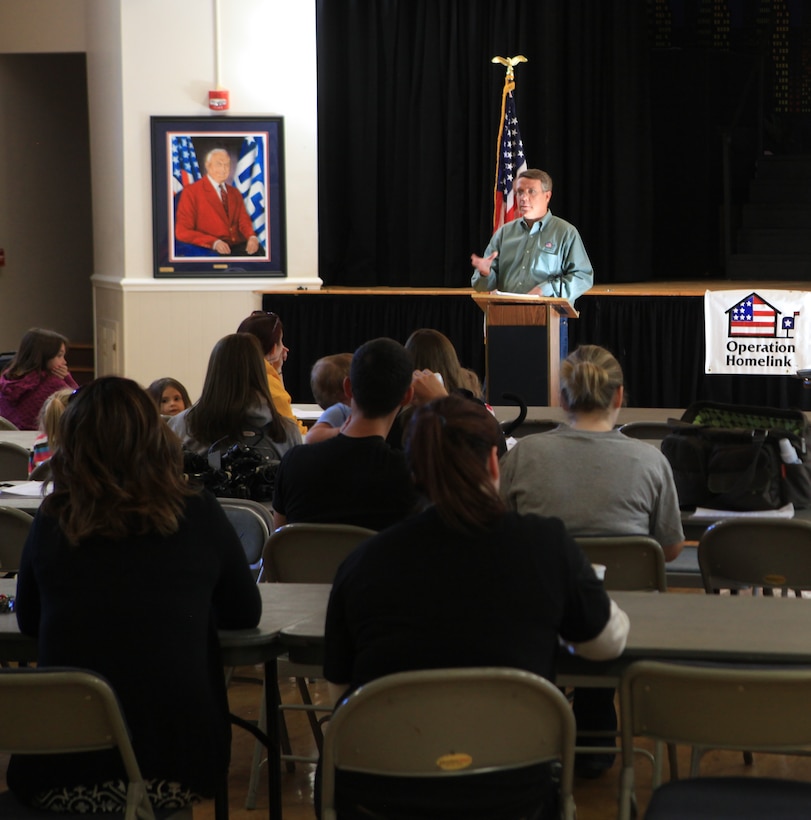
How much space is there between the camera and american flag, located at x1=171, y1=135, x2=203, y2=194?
9.06m

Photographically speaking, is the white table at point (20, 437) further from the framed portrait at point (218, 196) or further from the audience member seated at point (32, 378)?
the framed portrait at point (218, 196)

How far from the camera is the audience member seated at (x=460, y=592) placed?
6.68 feet

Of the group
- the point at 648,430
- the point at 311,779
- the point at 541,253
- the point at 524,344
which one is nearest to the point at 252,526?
the point at 311,779

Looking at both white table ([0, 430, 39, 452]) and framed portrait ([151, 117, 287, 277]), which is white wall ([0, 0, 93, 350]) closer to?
framed portrait ([151, 117, 287, 277])

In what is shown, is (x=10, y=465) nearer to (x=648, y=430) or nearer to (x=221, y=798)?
(x=648, y=430)

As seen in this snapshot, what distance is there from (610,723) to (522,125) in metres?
7.92

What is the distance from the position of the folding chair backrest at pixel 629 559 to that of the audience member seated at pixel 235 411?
1353 mm

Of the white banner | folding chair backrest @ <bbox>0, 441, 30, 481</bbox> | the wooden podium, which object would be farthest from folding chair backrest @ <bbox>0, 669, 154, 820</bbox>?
the white banner

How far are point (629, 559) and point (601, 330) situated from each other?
5.87 m

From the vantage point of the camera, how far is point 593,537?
299 centimetres

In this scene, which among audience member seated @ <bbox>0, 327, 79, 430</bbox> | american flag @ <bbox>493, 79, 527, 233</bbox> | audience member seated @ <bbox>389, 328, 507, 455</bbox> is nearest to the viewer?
audience member seated @ <bbox>389, 328, 507, 455</bbox>

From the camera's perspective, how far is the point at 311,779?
131 inches

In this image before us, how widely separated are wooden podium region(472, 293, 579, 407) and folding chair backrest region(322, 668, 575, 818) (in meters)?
5.36

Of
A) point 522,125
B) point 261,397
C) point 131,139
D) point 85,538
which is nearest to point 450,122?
point 522,125
